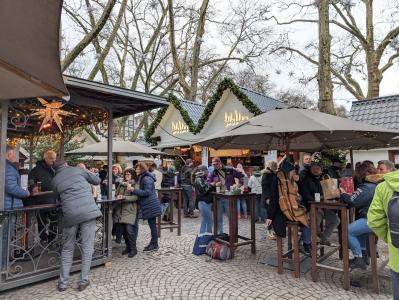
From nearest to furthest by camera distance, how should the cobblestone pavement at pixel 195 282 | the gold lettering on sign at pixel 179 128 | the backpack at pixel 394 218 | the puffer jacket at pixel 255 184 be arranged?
the backpack at pixel 394 218 → the cobblestone pavement at pixel 195 282 → the puffer jacket at pixel 255 184 → the gold lettering on sign at pixel 179 128

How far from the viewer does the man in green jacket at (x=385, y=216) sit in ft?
8.70

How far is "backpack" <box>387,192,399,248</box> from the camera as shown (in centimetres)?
254

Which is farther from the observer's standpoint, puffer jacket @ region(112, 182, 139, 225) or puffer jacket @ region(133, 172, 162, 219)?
puffer jacket @ region(133, 172, 162, 219)

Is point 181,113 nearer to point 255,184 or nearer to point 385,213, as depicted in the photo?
point 255,184

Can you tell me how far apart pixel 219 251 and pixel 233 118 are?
26.9 ft

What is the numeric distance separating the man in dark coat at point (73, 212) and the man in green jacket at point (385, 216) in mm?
3425

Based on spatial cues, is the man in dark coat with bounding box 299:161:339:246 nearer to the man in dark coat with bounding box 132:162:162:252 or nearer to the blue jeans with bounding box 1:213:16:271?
the man in dark coat with bounding box 132:162:162:252

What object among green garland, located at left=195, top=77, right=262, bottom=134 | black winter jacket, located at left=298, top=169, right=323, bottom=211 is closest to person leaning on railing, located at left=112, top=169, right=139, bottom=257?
black winter jacket, located at left=298, top=169, right=323, bottom=211

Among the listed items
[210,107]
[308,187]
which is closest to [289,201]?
[308,187]

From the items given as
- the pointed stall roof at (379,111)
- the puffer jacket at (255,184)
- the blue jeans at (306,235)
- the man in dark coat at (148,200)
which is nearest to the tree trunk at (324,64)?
the pointed stall roof at (379,111)

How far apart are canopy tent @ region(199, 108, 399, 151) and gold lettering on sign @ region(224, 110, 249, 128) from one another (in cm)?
560

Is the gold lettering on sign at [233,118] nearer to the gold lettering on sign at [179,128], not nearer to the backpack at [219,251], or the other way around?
the gold lettering on sign at [179,128]

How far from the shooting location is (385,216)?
2.81m

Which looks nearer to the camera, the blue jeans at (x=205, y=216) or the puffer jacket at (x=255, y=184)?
the blue jeans at (x=205, y=216)
